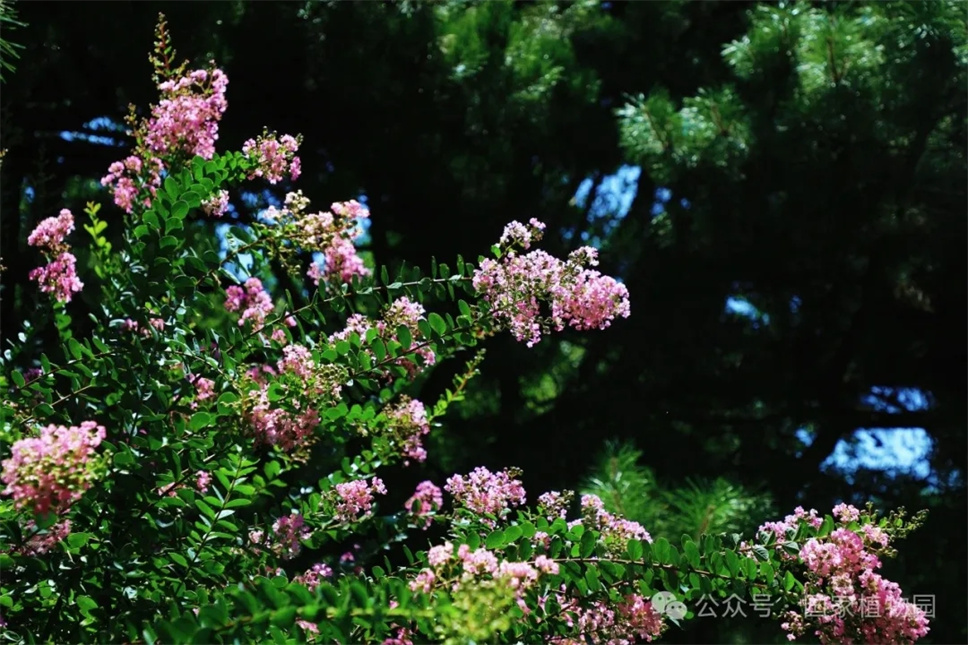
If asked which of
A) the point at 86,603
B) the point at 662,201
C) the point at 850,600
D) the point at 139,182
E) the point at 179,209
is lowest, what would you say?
the point at 86,603

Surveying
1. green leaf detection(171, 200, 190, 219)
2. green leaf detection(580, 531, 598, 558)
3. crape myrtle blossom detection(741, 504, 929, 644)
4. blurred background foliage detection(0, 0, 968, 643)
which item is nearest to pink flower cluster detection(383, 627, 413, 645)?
green leaf detection(580, 531, 598, 558)

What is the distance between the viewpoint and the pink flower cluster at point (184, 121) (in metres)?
1.24

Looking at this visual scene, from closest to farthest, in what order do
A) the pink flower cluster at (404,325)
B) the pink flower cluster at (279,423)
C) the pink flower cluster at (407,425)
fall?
the pink flower cluster at (279,423) < the pink flower cluster at (404,325) < the pink flower cluster at (407,425)

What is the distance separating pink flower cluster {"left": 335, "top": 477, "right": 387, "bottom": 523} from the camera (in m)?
1.26

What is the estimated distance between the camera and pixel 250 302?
1.41 m

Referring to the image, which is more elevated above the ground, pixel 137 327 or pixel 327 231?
pixel 327 231

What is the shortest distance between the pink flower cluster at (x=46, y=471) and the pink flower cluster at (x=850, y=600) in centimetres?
75

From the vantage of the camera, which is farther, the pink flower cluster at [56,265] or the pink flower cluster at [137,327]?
the pink flower cluster at [56,265]

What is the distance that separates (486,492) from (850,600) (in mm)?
Result: 447

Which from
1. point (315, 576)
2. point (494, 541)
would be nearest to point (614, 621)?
point (494, 541)

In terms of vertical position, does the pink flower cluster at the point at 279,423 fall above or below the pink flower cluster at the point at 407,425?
below

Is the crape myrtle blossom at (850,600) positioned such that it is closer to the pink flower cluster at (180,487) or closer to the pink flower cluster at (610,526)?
the pink flower cluster at (610,526)

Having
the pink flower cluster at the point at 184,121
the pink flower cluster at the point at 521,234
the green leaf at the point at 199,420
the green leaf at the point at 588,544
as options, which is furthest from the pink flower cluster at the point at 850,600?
the pink flower cluster at the point at 184,121

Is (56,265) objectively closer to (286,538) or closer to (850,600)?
(286,538)
